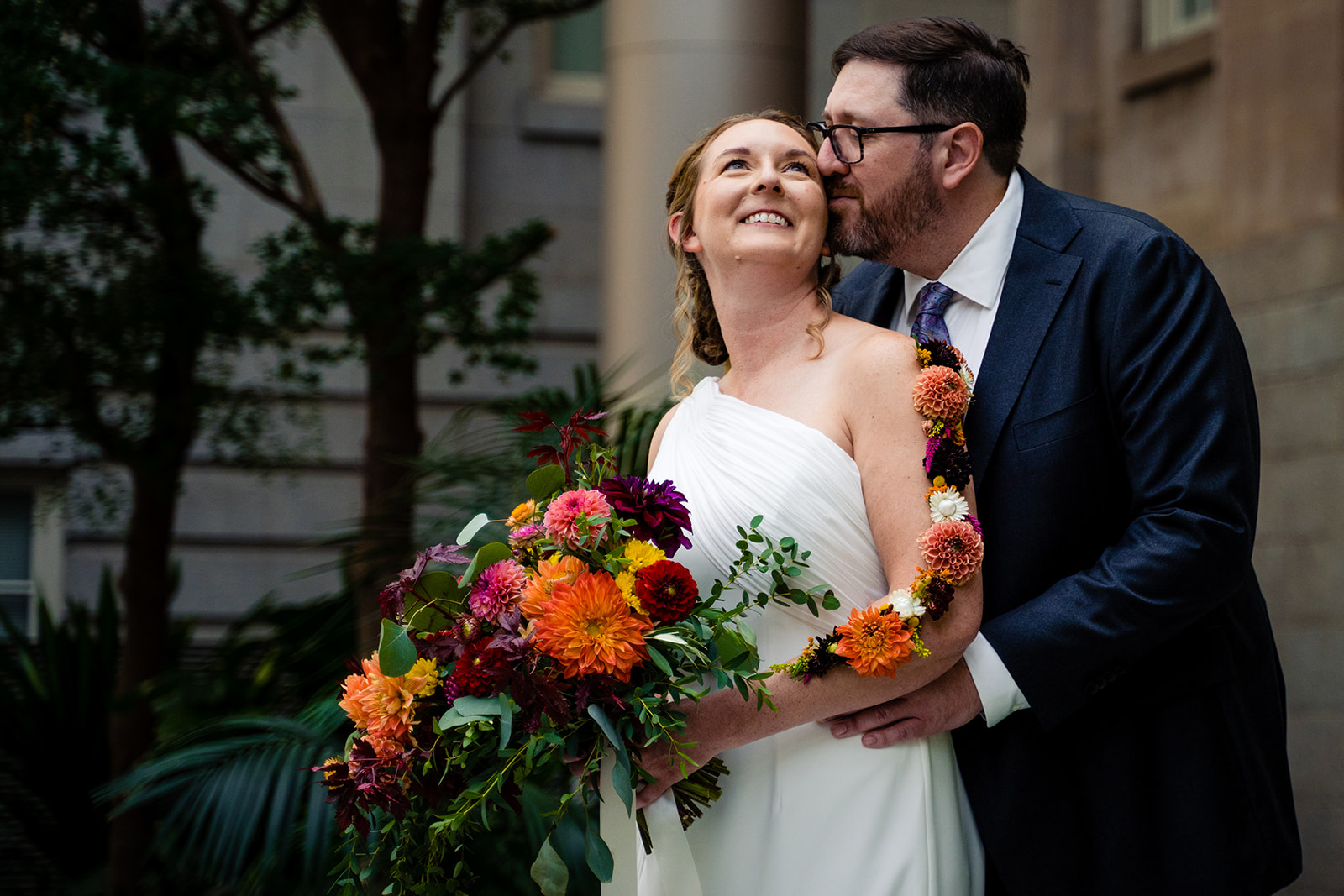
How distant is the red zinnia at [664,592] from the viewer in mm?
2338

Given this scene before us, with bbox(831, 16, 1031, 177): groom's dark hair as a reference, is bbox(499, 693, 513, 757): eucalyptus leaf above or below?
below

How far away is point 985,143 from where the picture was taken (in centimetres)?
296

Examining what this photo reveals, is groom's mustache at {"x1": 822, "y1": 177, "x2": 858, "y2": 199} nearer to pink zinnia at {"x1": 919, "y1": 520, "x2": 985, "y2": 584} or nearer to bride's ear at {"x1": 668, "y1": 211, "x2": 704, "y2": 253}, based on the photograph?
bride's ear at {"x1": 668, "y1": 211, "x2": 704, "y2": 253}

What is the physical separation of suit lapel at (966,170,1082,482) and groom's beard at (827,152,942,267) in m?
0.20

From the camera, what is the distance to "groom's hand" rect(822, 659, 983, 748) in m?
2.56

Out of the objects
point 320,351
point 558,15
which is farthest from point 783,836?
point 558,15

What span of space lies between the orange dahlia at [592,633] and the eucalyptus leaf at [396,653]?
26 cm

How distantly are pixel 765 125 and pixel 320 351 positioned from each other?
11.7 feet

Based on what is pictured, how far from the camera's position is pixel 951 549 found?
2416 millimetres

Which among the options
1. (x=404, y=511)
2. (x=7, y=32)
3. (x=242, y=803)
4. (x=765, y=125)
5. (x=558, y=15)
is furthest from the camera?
(x=558, y=15)

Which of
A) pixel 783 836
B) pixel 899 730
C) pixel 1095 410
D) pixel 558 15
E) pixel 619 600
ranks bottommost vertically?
pixel 783 836

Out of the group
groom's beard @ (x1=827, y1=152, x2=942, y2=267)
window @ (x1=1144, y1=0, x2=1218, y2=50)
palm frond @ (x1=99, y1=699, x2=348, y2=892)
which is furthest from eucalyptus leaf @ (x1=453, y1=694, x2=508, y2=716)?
window @ (x1=1144, y1=0, x2=1218, y2=50)

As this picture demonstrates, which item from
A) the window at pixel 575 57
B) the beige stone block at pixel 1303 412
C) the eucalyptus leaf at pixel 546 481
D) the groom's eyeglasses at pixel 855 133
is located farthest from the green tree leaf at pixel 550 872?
the window at pixel 575 57

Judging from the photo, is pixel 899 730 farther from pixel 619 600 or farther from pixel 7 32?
pixel 7 32
